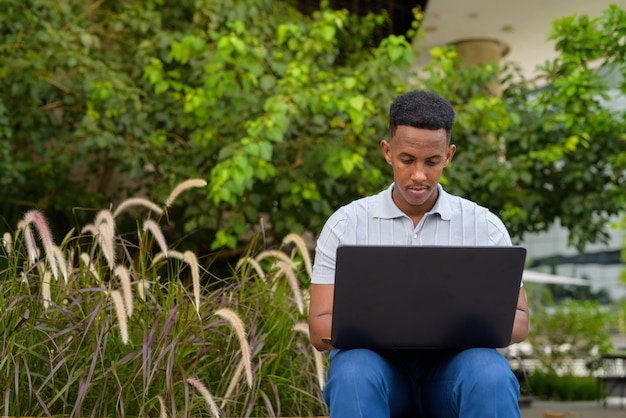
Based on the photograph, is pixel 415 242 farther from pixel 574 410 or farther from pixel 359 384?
pixel 574 410

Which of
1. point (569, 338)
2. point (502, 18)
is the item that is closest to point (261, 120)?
point (502, 18)

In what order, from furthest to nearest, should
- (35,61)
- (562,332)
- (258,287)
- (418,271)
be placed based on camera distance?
1. (562,332)
2. (35,61)
3. (258,287)
4. (418,271)

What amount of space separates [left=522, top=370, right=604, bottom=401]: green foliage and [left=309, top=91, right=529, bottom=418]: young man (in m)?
8.70

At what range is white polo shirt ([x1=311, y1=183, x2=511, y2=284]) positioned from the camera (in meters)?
2.42

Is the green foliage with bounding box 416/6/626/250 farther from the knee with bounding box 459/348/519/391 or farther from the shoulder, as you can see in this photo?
the knee with bounding box 459/348/519/391

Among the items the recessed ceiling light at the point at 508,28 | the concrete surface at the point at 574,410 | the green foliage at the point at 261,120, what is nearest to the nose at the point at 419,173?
the green foliage at the point at 261,120

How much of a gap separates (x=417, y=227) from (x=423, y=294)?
1.50 feet

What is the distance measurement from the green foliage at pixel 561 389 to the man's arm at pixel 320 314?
886cm

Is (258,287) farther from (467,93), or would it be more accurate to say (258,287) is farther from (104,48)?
(104,48)

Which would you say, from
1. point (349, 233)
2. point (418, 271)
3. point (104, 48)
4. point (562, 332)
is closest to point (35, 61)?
point (104, 48)

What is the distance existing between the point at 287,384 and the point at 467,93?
164 inches

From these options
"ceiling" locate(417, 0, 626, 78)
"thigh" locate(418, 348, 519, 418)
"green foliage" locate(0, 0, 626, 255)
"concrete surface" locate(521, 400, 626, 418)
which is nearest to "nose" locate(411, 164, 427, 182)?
"thigh" locate(418, 348, 519, 418)

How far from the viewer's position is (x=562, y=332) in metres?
12.1

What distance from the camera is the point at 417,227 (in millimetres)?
2432
